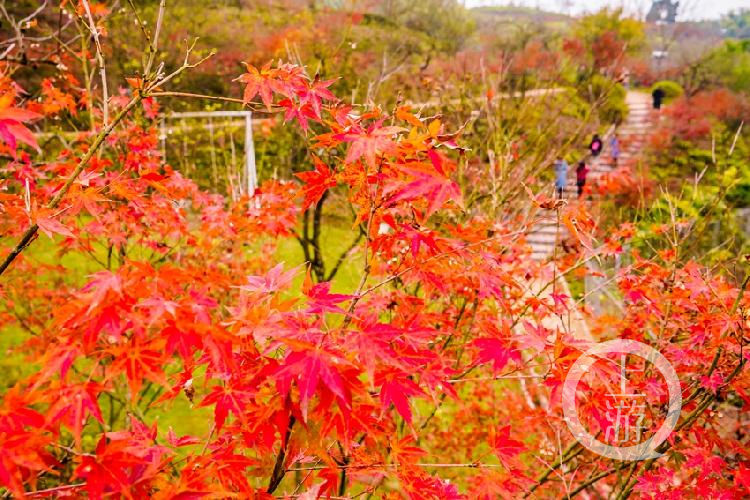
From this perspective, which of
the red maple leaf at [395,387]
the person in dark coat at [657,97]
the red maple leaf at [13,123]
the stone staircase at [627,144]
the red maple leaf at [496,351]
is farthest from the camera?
the person in dark coat at [657,97]

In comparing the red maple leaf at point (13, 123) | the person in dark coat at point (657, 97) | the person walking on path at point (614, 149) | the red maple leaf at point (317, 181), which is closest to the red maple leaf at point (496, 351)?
the red maple leaf at point (317, 181)

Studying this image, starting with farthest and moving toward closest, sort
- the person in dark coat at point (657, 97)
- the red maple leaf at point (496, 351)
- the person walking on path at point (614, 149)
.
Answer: the person in dark coat at point (657, 97) → the person walking on path at point (614, 149) → the red maple leaf at point (496, 351)

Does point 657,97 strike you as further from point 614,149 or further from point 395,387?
point 395,387

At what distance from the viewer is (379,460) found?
5.84 feet

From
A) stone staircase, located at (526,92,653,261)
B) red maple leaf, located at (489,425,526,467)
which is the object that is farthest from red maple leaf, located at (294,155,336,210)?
stone staircase, located at (526,92,653,261)

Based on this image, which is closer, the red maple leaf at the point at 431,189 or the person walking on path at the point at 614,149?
the red maple leaf at the point at 431,189

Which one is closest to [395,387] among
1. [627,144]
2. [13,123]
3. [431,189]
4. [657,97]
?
[431,189]

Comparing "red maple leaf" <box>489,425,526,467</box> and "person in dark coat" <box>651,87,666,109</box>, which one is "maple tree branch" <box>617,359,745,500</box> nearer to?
"red maple leaf" <box>489,425,526,467</box>

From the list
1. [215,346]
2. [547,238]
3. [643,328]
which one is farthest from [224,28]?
[215,346]

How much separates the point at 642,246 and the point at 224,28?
1181 cm

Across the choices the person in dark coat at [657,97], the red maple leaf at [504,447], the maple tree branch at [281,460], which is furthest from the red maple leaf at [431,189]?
the person in dark coat at [657,97]

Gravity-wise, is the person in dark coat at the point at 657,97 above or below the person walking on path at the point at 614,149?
above

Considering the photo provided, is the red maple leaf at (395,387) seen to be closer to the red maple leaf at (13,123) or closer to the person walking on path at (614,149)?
the red maple leaf at (13,123)

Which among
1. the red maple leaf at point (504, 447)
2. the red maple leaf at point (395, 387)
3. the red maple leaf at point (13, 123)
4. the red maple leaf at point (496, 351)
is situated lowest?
the red maple leaf at point (504, 447)
